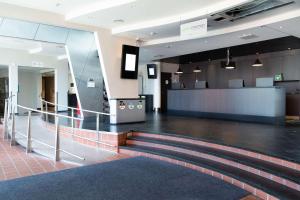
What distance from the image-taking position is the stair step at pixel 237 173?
3030mm

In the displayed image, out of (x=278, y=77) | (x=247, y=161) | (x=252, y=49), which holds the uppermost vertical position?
(x=252, y=49)

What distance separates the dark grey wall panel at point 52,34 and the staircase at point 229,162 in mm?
5432

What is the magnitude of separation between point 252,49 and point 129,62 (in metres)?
5.72

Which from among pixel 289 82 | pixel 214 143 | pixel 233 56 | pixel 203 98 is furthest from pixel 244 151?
pixel 233 56

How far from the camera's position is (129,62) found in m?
8.41

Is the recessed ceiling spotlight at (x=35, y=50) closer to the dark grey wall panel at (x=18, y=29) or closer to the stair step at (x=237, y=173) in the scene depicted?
the dark grey wall panel at (x=18, y=29)

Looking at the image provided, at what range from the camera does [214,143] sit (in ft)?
15.7

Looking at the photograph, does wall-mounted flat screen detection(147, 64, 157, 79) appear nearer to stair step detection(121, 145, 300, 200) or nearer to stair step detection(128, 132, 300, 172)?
stair step detection(128, 132, 300, 172)

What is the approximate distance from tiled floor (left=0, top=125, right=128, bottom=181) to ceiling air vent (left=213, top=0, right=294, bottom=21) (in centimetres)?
413

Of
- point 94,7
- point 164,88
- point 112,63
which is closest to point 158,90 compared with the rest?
point 164,88

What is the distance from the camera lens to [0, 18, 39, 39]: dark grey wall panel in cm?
818

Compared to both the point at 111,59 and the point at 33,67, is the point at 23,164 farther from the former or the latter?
the point at 33,67

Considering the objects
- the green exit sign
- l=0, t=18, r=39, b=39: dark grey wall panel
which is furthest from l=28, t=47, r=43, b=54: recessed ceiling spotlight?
the green exit sign

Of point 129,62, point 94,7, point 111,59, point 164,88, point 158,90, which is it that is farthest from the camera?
point 164,88
